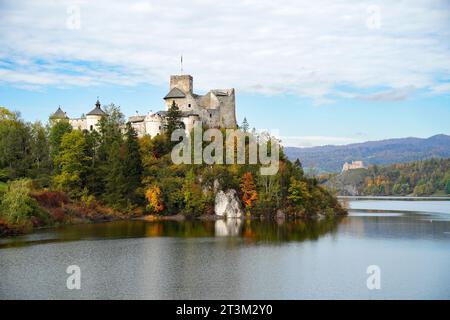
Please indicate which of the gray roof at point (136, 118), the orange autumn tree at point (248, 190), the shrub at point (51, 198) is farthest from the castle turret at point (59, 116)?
the orange autumn tree at point (248, 190)

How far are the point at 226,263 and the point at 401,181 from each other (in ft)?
476

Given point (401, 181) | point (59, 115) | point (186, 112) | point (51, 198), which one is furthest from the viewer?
point (401, 181)

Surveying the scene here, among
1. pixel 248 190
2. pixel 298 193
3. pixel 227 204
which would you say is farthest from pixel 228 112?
pixel 298 193

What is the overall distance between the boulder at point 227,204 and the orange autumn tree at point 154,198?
601 cm

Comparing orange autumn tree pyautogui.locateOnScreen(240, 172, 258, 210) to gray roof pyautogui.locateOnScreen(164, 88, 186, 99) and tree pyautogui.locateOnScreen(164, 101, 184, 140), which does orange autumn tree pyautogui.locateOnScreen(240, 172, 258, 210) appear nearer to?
tree pyautogui.locateOnScreen(164, 101, 184, 140)

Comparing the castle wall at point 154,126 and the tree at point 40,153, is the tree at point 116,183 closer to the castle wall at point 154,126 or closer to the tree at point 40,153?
the castle wall at point 154,126

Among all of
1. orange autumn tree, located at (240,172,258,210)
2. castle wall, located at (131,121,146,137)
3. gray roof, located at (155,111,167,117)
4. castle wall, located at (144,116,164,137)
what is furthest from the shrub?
orange autumn tree, located at (240,172,258,210)

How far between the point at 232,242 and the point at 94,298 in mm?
16405

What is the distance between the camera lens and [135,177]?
6022 cm

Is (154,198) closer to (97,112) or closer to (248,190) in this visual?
(248,190)

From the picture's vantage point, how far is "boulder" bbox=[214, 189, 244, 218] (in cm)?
5984

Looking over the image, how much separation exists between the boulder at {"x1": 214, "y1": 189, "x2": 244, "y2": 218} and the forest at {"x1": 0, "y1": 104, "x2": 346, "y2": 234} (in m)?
0.66
